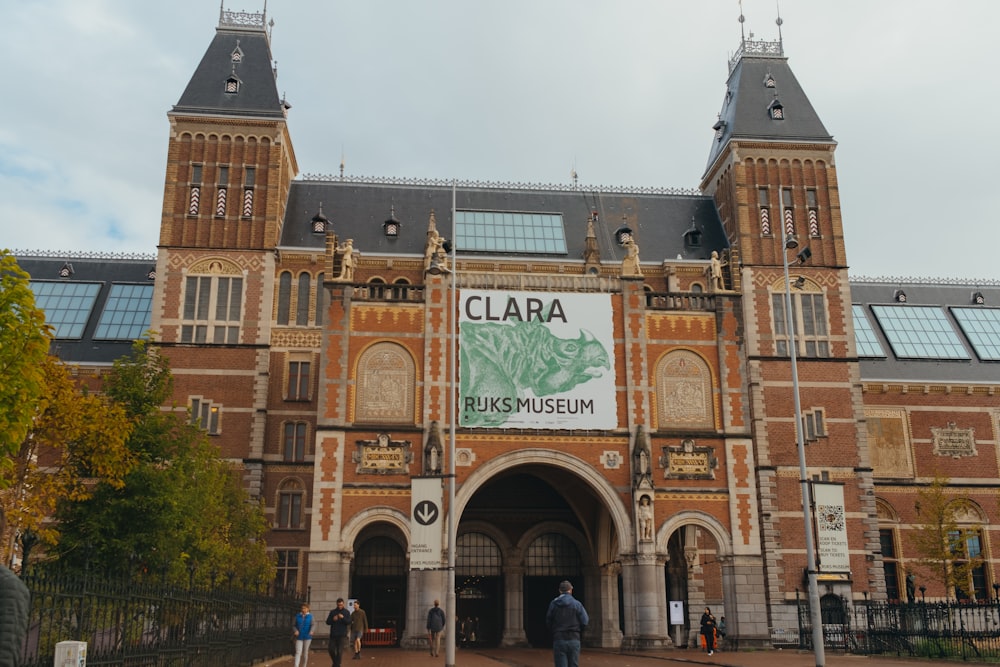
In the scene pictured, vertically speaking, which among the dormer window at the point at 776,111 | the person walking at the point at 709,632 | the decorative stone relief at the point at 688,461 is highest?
the dormer window at the point at 776,111

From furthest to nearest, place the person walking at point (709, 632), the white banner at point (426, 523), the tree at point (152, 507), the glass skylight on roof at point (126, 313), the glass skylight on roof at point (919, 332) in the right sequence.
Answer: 1. the glass skylight on roof at point (919, 332)
2. the glass skylight on roof at point (126, 313)
3. the person walking at point (709, 632)
4. the white banner at point (426, 523)
5. the tree at point (152, 507)

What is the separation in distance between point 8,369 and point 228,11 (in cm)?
3789

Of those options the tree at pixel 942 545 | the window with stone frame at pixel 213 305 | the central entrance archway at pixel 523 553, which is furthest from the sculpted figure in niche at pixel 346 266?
the tree at pixel 942 545

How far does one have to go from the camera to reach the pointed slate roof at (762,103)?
47.2 m

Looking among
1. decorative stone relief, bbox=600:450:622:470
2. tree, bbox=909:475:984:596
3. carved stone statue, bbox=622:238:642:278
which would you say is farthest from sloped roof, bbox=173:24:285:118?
tree, bbox=909:475:984:596

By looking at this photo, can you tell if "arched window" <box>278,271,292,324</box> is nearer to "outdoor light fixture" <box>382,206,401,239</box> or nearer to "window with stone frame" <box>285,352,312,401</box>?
"window with stone frame" <box>285,352,312,401</box>

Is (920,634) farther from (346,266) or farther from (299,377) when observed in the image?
(299,377)

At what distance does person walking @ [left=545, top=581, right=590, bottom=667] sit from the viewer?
14.6 metres

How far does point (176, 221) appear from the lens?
4312 cm

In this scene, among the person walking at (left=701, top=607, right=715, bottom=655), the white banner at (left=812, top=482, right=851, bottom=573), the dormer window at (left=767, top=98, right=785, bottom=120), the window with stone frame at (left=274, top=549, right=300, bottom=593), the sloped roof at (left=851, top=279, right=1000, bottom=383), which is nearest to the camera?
the white banner at (left=812, top=482, right=851, bottom=573)

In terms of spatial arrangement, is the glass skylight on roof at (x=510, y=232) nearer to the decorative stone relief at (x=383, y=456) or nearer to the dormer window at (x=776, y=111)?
the dormer window at (x=776, y=111)

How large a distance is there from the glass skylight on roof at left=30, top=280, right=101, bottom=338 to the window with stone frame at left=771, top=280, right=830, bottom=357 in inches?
1332

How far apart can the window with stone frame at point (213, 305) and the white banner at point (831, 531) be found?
1035 inches

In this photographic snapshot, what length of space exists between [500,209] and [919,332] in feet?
81.1
